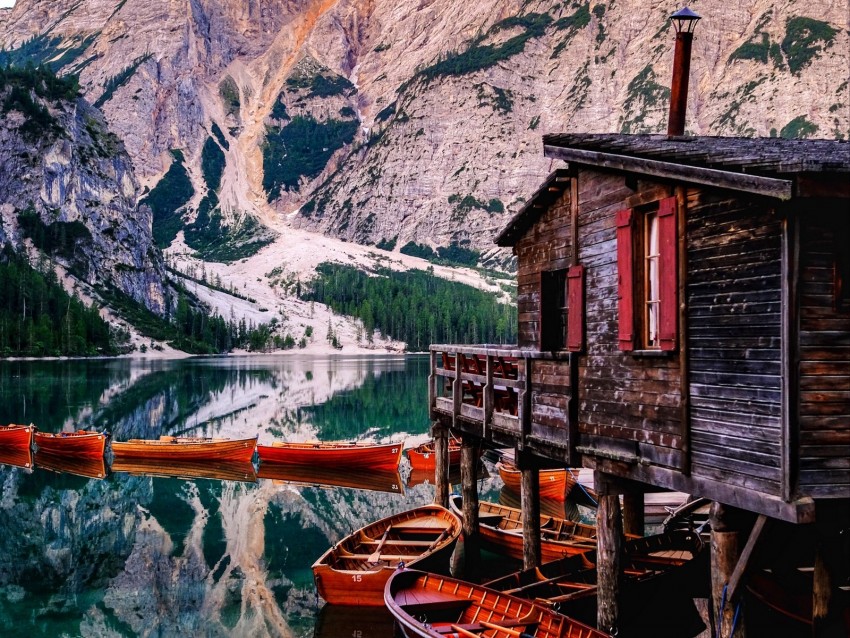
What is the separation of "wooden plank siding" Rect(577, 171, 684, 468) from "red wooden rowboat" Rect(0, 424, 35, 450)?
4154cm

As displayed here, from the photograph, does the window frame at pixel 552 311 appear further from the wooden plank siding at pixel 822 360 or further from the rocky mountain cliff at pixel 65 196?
the rocky mountain cliff at pixel 65 196

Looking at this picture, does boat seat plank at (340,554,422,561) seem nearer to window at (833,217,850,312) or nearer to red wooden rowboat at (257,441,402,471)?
window at (833,217,850,312)

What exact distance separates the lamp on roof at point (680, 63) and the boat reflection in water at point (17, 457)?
4011 cm

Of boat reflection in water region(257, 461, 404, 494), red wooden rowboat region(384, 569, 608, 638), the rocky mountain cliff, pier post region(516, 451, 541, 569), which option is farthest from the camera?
the rocky mountain cliff

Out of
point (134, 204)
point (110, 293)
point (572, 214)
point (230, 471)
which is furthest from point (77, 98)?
point (572, 214)

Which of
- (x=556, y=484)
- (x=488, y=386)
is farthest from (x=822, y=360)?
(x=556, y=484)

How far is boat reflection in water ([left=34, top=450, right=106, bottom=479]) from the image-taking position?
4172cm

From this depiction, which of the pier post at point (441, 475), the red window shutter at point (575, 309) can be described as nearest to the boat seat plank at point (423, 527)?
the pier post at point (441, 475)

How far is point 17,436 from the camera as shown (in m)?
46.4

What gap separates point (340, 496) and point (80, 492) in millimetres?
12714

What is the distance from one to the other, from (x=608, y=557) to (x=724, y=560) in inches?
117

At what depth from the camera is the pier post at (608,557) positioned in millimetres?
13961

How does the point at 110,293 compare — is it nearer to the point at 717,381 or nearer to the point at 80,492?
the point at 80,492

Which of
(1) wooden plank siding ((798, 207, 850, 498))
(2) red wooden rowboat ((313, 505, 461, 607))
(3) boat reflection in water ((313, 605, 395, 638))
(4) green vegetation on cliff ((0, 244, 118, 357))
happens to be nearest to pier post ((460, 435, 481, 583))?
(2) red wooden rowboat ((313, 505, 461, 607))
